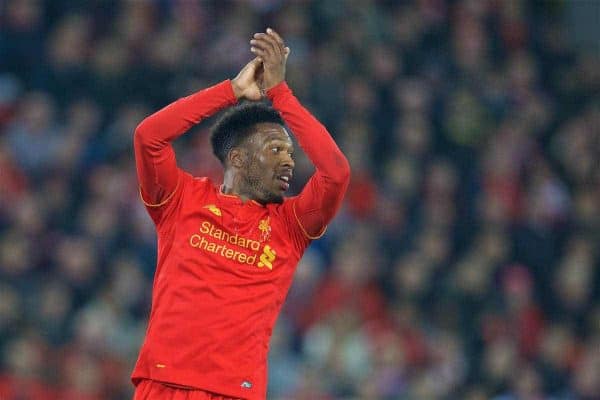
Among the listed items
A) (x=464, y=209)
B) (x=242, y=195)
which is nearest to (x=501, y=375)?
(x=464, y=209)

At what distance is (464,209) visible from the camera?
10.9 meters

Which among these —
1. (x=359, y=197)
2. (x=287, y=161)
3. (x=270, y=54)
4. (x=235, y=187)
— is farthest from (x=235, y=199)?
(x=359, y=197)

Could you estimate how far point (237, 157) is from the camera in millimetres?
5637

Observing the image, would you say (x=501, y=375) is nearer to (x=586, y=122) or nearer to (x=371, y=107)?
(x=371, y=107)

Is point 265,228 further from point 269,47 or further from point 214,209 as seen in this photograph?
point 269,47

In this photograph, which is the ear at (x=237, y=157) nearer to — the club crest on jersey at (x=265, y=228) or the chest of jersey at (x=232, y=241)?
the chest of jersey at (x=232, y=241)

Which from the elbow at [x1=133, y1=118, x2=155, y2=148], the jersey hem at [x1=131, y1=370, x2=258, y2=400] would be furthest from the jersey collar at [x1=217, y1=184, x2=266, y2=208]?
the jersey hem at [x1=131, y1=370, x2=258, y2=400]

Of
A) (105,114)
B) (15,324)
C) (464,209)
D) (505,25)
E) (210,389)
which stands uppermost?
(505,25)

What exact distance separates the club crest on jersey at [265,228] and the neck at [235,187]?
14cm

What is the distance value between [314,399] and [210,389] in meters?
3.61

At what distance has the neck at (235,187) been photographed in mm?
5617

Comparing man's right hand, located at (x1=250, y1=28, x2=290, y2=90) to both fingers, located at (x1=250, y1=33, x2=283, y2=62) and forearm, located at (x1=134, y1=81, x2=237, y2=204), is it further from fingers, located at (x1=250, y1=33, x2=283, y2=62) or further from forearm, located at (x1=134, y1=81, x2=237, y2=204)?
forearm, located at (x1=134, y1=81, x2=237, y2=204)

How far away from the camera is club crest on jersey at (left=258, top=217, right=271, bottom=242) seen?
5.48 metres

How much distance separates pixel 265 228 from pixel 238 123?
1.75 feet
